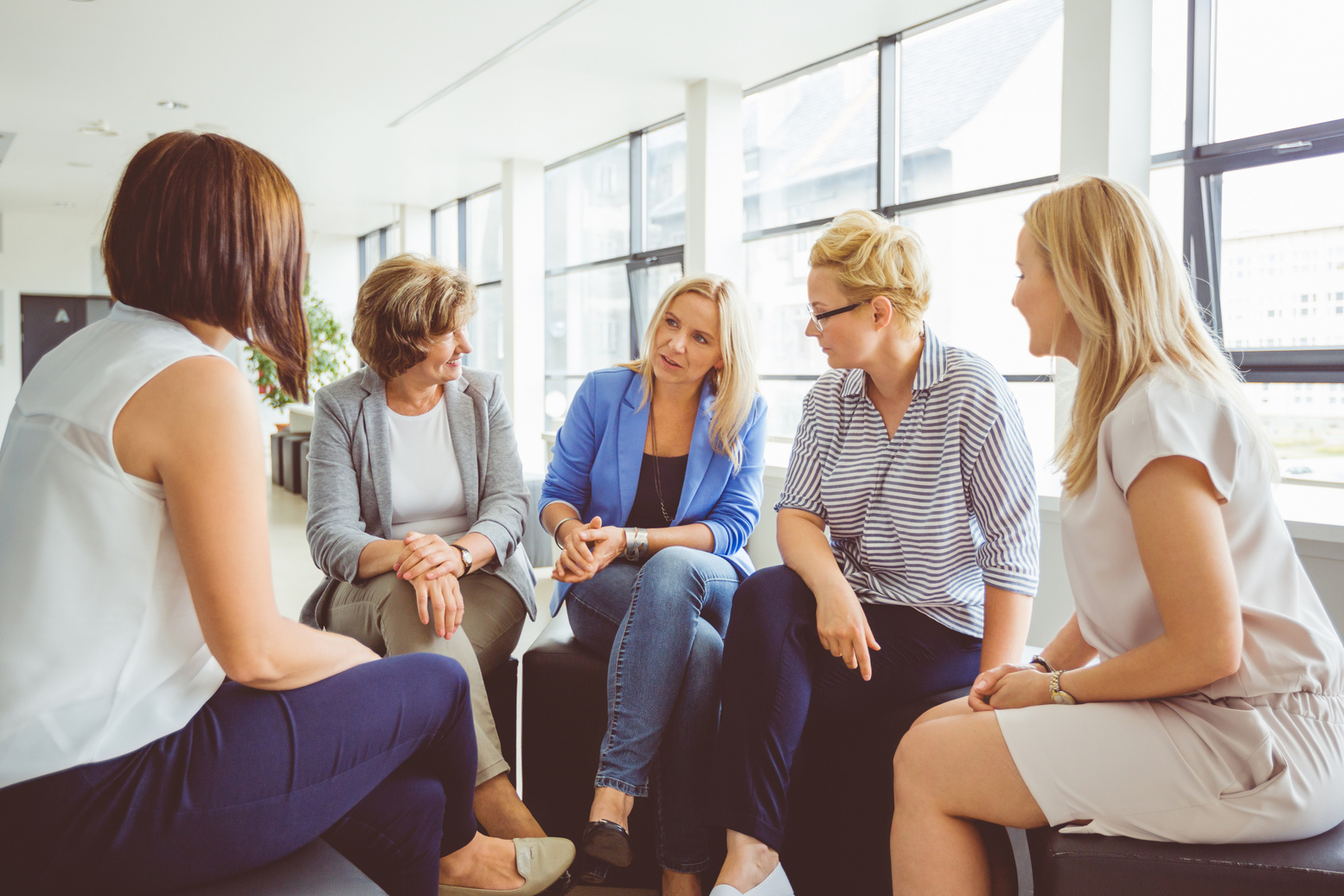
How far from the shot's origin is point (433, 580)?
167cm

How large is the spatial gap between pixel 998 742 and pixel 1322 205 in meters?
3.02

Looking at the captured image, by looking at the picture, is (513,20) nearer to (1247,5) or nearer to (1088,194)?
(1247,5)

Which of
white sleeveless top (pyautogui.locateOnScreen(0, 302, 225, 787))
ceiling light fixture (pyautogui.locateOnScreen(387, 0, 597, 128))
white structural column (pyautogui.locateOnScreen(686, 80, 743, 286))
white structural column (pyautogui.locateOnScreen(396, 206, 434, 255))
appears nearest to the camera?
white sleeveless top (pyautogui.locateOnScreen(0, 302, 225, 787))

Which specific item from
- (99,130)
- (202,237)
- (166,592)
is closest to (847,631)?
(166,592)

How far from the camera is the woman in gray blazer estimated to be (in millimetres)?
1708

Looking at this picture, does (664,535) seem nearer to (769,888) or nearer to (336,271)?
(769,888)

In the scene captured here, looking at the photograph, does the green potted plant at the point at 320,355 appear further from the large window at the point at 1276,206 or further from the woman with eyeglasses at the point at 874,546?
the woman with eyeglasses at the point at 874,546

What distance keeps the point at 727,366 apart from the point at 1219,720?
1.28 metres

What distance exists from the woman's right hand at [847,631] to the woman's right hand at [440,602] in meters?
0.69

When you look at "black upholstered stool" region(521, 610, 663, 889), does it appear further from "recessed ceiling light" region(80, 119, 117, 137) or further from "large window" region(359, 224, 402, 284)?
"large window" region(359, 224, 402, 284)

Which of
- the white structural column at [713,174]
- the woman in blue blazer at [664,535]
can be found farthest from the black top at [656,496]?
the white structural column at [713,174]

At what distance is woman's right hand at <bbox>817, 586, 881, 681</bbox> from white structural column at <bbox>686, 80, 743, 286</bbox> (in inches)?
160

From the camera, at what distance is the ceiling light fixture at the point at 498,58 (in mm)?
4361

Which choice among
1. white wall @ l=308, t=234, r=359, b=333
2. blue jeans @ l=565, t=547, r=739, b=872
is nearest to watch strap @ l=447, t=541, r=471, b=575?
blue jeans @ l=565, t=547, r=739, b=872
